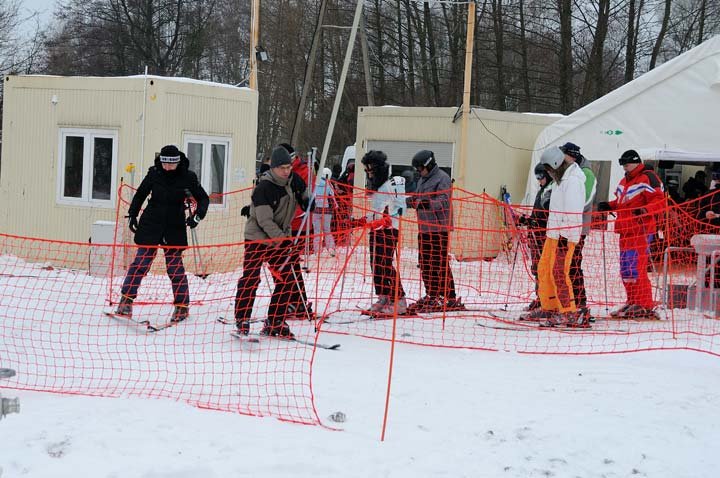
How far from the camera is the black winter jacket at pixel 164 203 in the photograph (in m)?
7.84

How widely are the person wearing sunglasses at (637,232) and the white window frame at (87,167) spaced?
277 inches

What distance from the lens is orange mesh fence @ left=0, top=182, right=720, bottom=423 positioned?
238 inches

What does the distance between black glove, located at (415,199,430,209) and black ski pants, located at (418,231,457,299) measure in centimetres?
27

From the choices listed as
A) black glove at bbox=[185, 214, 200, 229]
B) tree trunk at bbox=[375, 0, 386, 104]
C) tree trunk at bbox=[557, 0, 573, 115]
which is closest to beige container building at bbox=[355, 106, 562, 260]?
black glove at bbox=[185, 214, 200, 229]

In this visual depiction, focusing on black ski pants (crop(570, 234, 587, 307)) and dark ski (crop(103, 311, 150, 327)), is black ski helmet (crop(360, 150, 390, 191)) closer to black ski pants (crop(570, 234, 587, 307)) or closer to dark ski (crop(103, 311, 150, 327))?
black ski pants (crop(570, 234, 587, 307))

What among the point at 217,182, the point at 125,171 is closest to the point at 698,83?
the point at 217,182

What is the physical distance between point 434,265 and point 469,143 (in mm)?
7261

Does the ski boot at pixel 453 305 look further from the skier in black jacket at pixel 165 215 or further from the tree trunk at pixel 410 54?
the tree trunk at pixel 410 54

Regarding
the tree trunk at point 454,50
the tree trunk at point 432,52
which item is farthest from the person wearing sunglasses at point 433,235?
the tree trunk at point 432,52

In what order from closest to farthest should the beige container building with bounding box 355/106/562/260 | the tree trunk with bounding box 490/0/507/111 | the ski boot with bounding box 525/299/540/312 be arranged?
1. the ski boot with bounding box 525/299/540/312
2. the beige container building with bounding box 355/106/562/260
3. the tree trunk with bounding box 490/0/507/111

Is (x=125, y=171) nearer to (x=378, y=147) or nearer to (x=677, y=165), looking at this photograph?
(x=378, y=147)

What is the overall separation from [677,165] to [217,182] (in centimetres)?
947

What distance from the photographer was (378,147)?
54.5 feet

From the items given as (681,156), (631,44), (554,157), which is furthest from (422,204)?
(631,44)
